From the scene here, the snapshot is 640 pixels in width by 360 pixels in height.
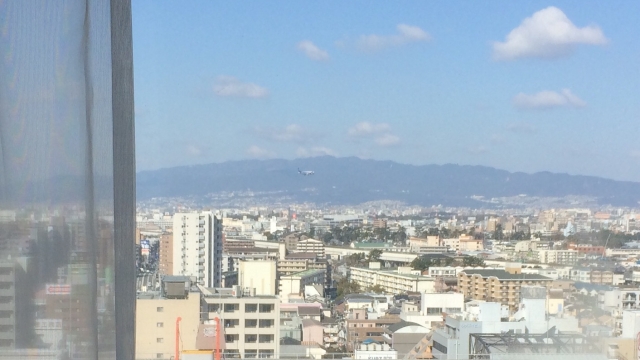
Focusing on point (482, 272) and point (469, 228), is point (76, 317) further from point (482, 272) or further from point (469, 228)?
point (469, 228)

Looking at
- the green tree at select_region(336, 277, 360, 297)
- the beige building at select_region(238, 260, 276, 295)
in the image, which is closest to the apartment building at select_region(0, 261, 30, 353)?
the beige building at select_region(238, 260, 276, 295)

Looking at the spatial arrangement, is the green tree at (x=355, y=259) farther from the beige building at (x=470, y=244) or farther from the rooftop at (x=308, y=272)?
the beige building at (x=470, y=244)

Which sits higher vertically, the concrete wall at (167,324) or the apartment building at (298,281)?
the concrete wall at (167,324)

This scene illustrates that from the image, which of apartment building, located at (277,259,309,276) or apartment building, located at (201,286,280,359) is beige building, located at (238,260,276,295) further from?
apartment building, located at (277,259,309,276)

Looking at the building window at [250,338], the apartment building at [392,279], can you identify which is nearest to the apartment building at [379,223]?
the apartment building at [392,279]

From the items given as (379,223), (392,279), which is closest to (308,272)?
(392,279)

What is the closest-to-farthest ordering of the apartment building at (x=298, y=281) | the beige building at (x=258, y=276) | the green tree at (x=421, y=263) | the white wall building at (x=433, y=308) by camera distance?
the beige building at (x=258, y=276), the white wall building at (x=433, y=308), the apartment building at (x=298, y=281), the green tree at (x=421, y=263)

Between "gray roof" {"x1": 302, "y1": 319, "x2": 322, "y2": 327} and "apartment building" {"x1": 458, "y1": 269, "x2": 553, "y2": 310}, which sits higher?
"apartment building" {"x1": 458, "y1": 269, "x2": 553, "y2": 310}
